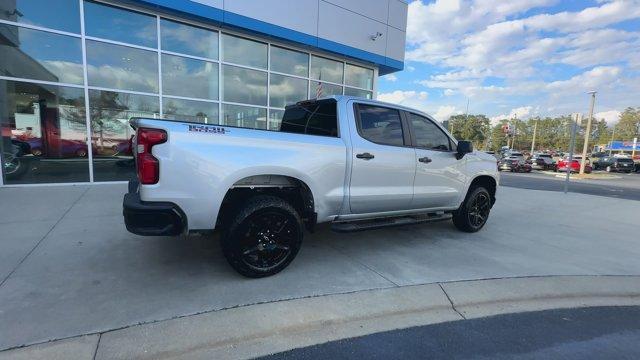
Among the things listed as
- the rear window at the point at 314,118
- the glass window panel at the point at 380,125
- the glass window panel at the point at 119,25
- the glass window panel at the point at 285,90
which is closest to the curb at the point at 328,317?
the glass window panel at the point at 380,125

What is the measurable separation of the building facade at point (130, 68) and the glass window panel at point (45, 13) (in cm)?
2

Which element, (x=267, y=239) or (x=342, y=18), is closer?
(x=267, y=239)

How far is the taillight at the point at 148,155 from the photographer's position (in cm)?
296

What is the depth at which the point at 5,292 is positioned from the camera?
10.2 ft

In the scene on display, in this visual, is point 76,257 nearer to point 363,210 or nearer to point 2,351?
point 2,351

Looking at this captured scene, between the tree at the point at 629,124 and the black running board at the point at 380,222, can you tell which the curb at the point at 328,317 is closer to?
the black running board at the point at 380,222

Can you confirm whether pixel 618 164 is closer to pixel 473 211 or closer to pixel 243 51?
pixel 473 211

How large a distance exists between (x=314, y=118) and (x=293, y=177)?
1.26 meters

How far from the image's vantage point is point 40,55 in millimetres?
8352

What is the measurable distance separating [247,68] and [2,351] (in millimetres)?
9742

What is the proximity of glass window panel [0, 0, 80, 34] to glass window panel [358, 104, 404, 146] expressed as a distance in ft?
26.8

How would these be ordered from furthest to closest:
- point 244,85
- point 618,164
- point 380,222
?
point 618,164 → point 244,85 → point 380,222

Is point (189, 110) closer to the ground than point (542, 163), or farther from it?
farther from it

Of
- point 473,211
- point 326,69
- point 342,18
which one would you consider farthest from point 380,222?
point 342,18
